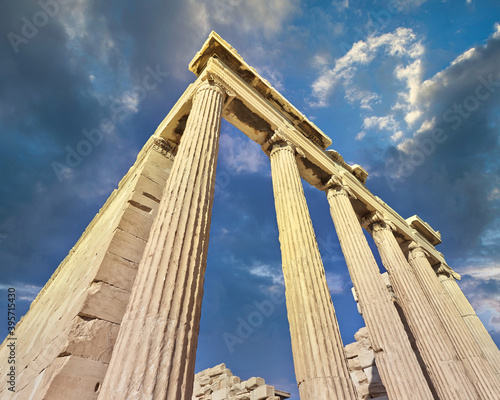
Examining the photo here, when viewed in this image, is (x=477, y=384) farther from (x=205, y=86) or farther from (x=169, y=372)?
(x=205, y=86)

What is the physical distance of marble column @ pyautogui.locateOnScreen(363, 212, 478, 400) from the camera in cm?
974

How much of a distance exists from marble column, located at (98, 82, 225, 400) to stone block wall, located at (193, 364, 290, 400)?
10323mm

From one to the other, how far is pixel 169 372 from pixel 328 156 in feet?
37.9

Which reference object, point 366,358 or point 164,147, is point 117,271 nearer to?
point 164,147

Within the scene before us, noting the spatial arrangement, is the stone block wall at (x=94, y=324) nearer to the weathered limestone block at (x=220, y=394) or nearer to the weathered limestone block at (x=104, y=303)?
the weathered limestone block at (x=104, y=303)

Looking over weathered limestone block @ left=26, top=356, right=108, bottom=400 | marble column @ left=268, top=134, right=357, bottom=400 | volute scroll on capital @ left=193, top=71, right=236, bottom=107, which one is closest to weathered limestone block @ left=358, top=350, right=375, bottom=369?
marble column @ left=268, top=134, right=357, bottom=400

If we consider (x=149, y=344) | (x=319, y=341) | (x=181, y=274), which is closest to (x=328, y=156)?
(x=319, y=341)

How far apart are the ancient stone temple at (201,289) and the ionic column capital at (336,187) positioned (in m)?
0.07

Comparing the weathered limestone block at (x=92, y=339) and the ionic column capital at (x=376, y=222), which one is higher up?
the ionic column capital at (x=376, y=222)

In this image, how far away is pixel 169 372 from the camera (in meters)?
3.17

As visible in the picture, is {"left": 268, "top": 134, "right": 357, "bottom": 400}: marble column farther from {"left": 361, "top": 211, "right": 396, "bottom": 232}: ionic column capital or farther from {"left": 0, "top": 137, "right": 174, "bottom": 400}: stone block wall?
{"left": 361, "top": 211, "right": 396, "bottom": 232}: ionic column capital

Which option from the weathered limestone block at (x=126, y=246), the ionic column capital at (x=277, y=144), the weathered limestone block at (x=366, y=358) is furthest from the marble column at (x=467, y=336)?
the weathered limestone block at (x=126, y=246)

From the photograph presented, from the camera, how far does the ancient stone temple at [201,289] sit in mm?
3604

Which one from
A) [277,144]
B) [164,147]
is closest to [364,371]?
[277,144]
